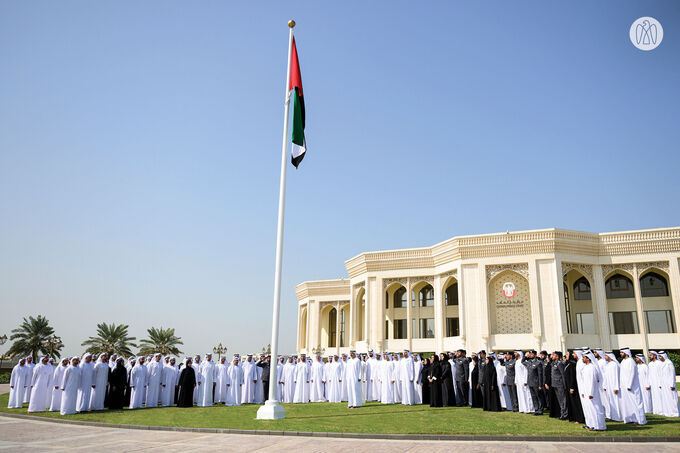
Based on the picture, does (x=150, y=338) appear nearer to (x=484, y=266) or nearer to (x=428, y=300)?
(x=428, y=300)

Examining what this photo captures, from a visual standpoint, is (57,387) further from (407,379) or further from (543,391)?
(543,391)

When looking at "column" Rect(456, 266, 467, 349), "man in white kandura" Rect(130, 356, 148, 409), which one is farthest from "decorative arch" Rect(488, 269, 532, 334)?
"man in white kandura" Rect(130, 356, 148, 409)

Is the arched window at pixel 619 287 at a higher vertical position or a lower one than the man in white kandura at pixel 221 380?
higher

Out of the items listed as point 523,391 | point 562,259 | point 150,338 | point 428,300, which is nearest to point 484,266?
point 562,259

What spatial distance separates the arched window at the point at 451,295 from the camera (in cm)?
3155

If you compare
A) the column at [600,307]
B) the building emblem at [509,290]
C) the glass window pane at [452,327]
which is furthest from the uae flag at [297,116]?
the glass window pane at [452,327]

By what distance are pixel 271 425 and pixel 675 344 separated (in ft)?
82.0

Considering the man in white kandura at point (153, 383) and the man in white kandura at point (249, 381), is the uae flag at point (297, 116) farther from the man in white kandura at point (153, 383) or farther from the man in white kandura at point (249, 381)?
the man in white kandura at point (153, 383)

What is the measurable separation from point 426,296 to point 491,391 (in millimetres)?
21392

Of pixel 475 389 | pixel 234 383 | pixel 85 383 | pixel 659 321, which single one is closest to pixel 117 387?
pixel 85 383

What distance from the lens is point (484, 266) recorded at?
27453mm

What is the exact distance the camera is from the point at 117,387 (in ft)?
44.2

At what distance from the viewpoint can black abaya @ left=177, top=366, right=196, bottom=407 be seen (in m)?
14.2

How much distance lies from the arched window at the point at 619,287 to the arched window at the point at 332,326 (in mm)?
20445
